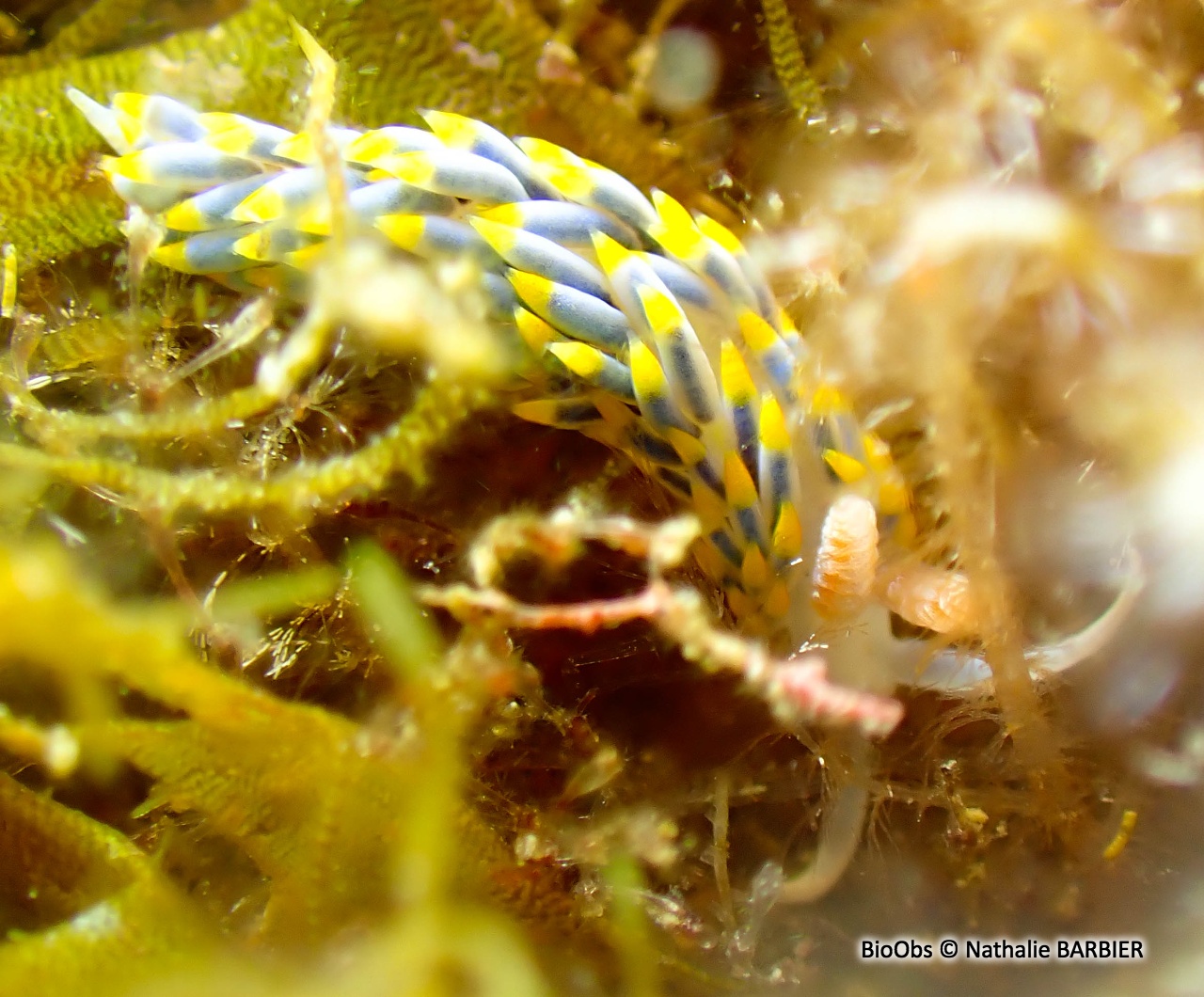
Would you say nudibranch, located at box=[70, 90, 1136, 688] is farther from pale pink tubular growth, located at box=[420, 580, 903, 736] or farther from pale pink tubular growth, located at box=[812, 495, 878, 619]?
pale pink tubular growth, located at box=[420, 580, 903, 736]

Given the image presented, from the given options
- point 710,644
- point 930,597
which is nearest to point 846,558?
point 930,597

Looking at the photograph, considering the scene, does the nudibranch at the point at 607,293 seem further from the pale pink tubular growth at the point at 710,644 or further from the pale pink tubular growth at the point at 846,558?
the pale pink tubular growth at the point at 710,644

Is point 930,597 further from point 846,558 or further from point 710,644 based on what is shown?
point 710,644

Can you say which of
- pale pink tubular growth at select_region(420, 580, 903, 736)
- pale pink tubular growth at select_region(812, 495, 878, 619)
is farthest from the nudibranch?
pale pink tubular growth at select_region(420, 580, 903, 736)

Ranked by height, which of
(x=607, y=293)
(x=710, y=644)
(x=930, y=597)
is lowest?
(x=930, y=597)

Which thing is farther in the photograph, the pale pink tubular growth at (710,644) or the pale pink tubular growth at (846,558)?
the pale pink tubular growth at (846,558)

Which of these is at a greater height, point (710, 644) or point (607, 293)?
point (607, 293)

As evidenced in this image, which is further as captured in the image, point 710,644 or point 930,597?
point 930,597

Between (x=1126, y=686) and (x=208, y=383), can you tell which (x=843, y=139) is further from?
(x=208, y=383)

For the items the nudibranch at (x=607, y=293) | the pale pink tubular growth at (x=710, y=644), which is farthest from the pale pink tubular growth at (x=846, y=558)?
the pale pink tubular growth at (x=710, y=644)
